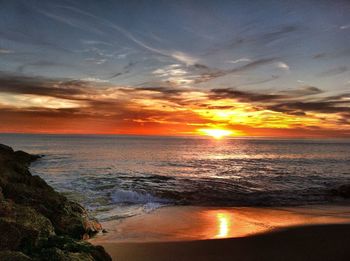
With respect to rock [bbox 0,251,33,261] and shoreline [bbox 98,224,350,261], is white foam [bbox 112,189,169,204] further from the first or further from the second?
rock [bbox 0,251,33,261]

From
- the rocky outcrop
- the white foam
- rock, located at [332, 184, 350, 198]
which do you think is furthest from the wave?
rock, located at [332, 184, 350, 198]

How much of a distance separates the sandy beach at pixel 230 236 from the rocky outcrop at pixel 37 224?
1.09 metres

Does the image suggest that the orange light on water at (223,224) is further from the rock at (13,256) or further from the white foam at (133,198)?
the rock at (13,256)

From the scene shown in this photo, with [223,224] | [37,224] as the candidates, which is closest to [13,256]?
[37,224]

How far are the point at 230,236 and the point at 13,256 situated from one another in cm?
735

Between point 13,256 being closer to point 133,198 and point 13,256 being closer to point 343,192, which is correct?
point 133,198

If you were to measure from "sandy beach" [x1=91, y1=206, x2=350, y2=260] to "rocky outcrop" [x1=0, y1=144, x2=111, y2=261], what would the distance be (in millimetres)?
1085

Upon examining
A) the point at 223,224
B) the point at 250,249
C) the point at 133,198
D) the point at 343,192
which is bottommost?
the point at 133,198

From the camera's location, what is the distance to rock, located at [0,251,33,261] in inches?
232

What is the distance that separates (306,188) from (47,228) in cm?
2265

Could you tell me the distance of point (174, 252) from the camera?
9703 mm

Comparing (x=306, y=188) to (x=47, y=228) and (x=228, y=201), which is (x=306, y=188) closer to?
(x=228, y=201)

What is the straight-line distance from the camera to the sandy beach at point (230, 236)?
9.52 meters

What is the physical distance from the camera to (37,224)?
7.97 metres
